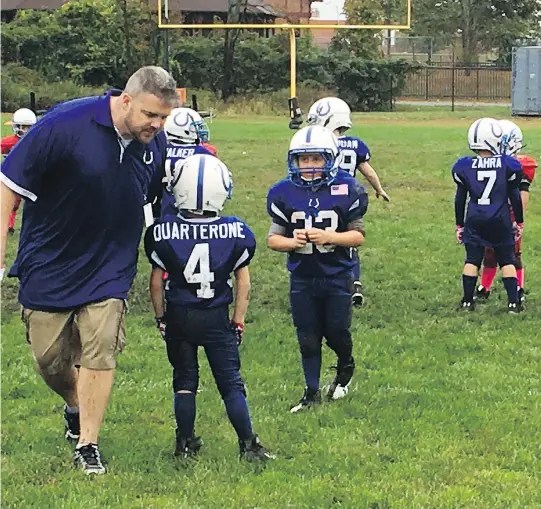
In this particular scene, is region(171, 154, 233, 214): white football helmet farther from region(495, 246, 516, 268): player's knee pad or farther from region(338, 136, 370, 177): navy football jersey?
region(495, 246, 516, 268): player's knee pad

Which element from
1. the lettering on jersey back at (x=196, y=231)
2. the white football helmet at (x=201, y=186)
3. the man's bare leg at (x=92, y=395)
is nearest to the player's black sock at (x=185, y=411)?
the man's bare leg at (x=92, y=395)

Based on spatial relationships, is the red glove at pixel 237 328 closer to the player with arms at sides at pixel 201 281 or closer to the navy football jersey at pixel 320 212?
the player with arms at sides at pixel 201 281

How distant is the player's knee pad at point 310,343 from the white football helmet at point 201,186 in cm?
139

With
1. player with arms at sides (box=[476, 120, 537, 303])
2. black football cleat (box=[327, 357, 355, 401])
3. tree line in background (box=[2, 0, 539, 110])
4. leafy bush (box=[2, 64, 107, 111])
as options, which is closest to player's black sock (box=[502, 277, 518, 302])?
player with arms at sides (box=[476, 120, 537, 303])

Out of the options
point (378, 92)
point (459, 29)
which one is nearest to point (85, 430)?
point (378, 92)

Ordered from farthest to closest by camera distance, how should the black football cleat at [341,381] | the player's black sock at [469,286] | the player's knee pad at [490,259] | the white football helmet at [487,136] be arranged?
1. the player's knee pad at [490,259]
2. the player's black sock at [469,286]
3. the white football helmet at [487,136]
4. the black football cleat at [341,381]

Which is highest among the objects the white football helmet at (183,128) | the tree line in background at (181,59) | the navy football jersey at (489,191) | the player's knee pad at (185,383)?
the tree line in background at (181,59)

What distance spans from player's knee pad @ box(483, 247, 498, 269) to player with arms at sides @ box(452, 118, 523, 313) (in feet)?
1.05

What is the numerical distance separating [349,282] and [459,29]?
188 feet

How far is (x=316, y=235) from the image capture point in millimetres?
5727

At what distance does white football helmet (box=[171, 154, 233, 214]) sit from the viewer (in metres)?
4.92

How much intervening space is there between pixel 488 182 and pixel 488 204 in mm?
187

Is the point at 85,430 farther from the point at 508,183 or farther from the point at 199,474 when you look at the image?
the point at 508,183

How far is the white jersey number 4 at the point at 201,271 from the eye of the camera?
4980mm
